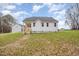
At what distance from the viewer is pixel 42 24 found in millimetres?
2479

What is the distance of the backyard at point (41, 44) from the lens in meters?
2.42

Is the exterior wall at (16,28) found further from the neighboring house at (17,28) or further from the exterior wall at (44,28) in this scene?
the exterior wall at (44,28)

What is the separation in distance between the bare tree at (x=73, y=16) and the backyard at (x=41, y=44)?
0.07 metres

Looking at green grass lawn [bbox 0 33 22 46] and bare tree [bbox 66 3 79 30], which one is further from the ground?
bare tree [bbox 66 3 79 30]

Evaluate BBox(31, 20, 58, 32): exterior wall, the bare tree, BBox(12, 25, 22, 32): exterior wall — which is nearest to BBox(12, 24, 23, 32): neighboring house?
BBox(12, 25, 22, 32): exterior wall

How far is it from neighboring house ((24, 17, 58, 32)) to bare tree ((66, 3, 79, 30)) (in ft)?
0.46

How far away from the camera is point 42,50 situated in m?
2.42

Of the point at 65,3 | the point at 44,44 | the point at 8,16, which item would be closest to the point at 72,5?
the point at 65,3

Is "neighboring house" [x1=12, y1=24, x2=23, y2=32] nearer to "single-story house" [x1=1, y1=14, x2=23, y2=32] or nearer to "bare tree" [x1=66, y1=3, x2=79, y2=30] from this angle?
"single-story house" [x1=1, y1=14, x2=23, y2=32]

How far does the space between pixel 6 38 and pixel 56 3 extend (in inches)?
25.2

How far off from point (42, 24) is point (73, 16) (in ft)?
1.10

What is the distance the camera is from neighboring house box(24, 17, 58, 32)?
2.45 m

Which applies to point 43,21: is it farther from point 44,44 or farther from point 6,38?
point 6,38

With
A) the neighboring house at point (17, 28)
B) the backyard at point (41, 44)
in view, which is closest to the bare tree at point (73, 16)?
the backyard at point (41, 44)
